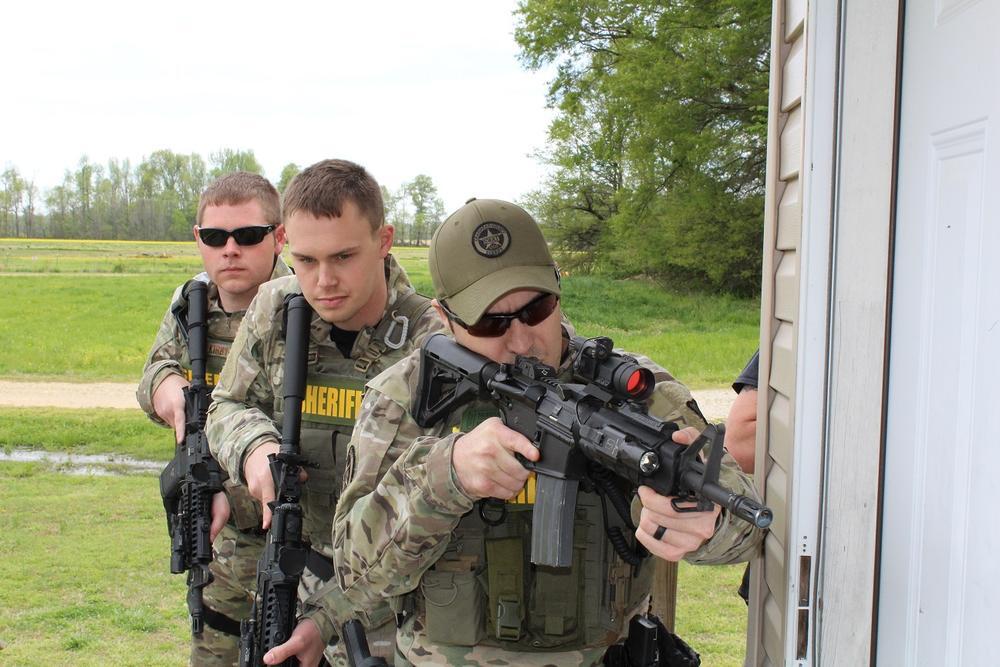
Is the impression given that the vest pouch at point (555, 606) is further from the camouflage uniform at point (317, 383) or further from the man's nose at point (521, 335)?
the camouflage uniform at point (317, 383)

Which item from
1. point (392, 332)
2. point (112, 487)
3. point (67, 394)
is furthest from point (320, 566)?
point (67, 394)

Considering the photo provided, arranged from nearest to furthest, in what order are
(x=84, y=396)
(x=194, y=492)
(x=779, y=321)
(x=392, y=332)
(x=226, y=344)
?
(x=779, y=321), (x=392, y=332), (x=194, y=492), (x=226, y=344), (x=84, y=396)

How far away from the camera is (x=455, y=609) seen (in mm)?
2107

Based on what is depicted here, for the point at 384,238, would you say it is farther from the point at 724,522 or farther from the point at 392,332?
the point at 724,522

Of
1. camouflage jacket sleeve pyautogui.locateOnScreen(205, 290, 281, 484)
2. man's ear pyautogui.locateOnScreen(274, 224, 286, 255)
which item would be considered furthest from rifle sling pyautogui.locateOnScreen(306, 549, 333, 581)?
man's ear pyautogui.locateOnScreen(274, 224, 286, 255)

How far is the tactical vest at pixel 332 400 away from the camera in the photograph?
3.01 m

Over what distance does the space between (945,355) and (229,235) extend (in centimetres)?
276

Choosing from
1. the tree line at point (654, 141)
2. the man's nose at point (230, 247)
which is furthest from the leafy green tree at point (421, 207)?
the man's nose at point (230, 247)

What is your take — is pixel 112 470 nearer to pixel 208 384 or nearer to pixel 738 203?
pixel 208 384

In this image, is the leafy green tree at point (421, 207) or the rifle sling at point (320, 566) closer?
the rifle sling at point (320, 566)

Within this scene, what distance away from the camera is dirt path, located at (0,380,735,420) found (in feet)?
43.1

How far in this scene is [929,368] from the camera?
5.24 ft

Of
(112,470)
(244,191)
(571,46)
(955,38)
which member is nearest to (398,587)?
(955,38)

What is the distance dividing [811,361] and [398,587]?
3.46ft
